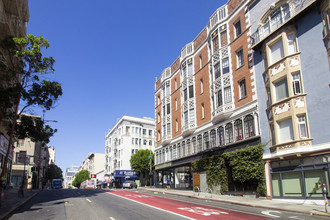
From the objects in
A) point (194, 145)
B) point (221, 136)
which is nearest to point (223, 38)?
point (221, 136)

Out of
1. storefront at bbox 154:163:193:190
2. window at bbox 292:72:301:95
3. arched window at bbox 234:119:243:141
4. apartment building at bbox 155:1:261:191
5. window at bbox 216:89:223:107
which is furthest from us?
storefront at bbox 154:163:193:190

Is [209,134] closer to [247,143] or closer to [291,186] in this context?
[247,143]

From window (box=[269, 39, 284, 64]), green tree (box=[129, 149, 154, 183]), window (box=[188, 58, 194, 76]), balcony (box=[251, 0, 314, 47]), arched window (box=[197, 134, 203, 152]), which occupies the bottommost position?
green tree (box=[129, 149, 154, 183])

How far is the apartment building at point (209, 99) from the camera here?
24906 mm

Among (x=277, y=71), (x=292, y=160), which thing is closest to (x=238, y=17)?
(x=277, y=71)

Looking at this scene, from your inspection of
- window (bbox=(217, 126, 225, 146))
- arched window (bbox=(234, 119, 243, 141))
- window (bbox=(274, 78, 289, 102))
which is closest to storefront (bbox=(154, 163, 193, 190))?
window (bbox=(217, 126, 225, 146))

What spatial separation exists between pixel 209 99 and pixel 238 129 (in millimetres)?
7112

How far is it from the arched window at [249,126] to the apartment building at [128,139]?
52.7 m

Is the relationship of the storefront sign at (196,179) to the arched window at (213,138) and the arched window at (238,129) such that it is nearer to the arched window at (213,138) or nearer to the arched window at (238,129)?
the arched window at (213,138)

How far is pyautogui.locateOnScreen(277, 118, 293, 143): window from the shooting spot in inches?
745

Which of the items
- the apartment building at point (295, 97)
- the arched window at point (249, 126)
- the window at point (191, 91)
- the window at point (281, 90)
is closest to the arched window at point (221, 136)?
the arched window at point (249, 126)

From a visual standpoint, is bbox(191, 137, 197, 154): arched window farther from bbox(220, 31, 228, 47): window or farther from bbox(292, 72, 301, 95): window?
bbox(292, 72, 301, 95): window

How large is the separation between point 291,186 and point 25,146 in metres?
58.6

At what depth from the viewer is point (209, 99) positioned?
31.0m
